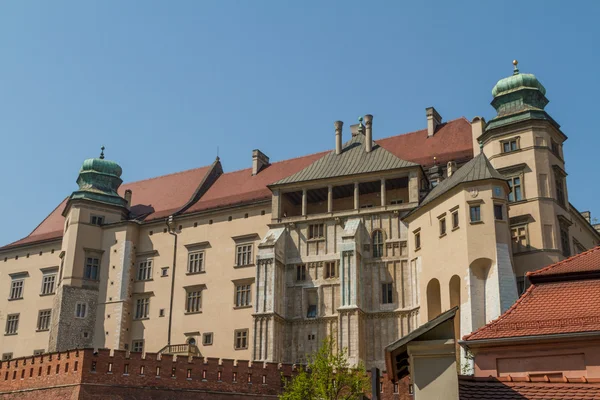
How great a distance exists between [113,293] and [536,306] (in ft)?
123

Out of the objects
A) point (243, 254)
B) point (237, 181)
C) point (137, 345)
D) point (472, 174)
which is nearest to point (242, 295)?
point (243, 254)

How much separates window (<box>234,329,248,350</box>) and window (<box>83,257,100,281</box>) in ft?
38.4

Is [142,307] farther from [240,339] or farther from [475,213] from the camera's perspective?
[475,213]

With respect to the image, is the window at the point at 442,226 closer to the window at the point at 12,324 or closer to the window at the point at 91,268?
the window at the point at 91,268

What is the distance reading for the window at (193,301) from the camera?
4854 centimetres

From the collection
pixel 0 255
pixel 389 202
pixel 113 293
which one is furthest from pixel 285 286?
pixel 0 255

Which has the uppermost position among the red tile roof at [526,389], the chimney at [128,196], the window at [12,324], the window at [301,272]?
the chimney at [128,196]

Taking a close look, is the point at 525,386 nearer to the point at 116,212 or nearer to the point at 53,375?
the point at 53,375

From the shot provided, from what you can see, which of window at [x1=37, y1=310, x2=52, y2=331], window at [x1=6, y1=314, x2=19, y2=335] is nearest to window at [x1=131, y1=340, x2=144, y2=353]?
window at [x1=37, y1=310, x2=52, y2=331]

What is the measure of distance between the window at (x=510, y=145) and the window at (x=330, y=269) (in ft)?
36.2

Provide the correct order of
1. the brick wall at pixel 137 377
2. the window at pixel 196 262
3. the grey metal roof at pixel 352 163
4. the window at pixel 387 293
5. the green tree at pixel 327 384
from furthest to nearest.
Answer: the window at pixel 196 262 < the grey metal roof at pixel 352 163 < the window at pixel 387 293 < the brick wall at pixel 137 377 < the green tree at pixel 327 384

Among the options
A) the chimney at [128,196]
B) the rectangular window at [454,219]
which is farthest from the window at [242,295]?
the rectangular window at [454,219]

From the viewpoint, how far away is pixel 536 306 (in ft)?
61.1

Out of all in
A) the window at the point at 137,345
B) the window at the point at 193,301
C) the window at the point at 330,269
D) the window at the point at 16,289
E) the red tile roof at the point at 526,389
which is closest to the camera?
the red tile roof at the point at 526,389
